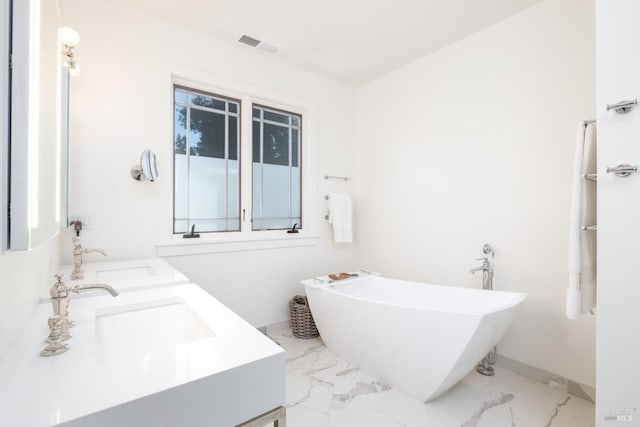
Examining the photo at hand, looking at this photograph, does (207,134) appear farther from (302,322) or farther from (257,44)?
(302,322)

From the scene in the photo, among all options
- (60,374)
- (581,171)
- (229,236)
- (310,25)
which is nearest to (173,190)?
(229,236)

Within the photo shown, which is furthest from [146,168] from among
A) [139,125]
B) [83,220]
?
[83,220]

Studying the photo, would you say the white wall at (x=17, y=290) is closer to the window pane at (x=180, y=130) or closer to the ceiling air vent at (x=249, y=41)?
the window pane at (x=180, y=130)

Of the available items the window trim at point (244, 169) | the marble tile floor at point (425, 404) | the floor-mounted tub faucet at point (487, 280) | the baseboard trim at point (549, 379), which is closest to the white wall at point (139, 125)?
the window trim at point (244, 169)

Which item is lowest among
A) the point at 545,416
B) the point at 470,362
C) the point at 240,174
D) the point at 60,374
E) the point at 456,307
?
the point at 545,416

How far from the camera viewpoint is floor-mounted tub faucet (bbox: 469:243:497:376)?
2.31 metres

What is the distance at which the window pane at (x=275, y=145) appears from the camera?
10.3ft

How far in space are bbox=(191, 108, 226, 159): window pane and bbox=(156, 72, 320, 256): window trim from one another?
0.18 metres

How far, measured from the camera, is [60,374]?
2.26 feet

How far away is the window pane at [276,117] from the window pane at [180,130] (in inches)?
31.3

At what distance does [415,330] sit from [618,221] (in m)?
1.11

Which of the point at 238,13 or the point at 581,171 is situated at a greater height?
the point at 238,13

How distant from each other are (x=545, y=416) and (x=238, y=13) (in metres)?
3.40

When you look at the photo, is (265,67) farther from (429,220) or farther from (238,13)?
(429,220)
